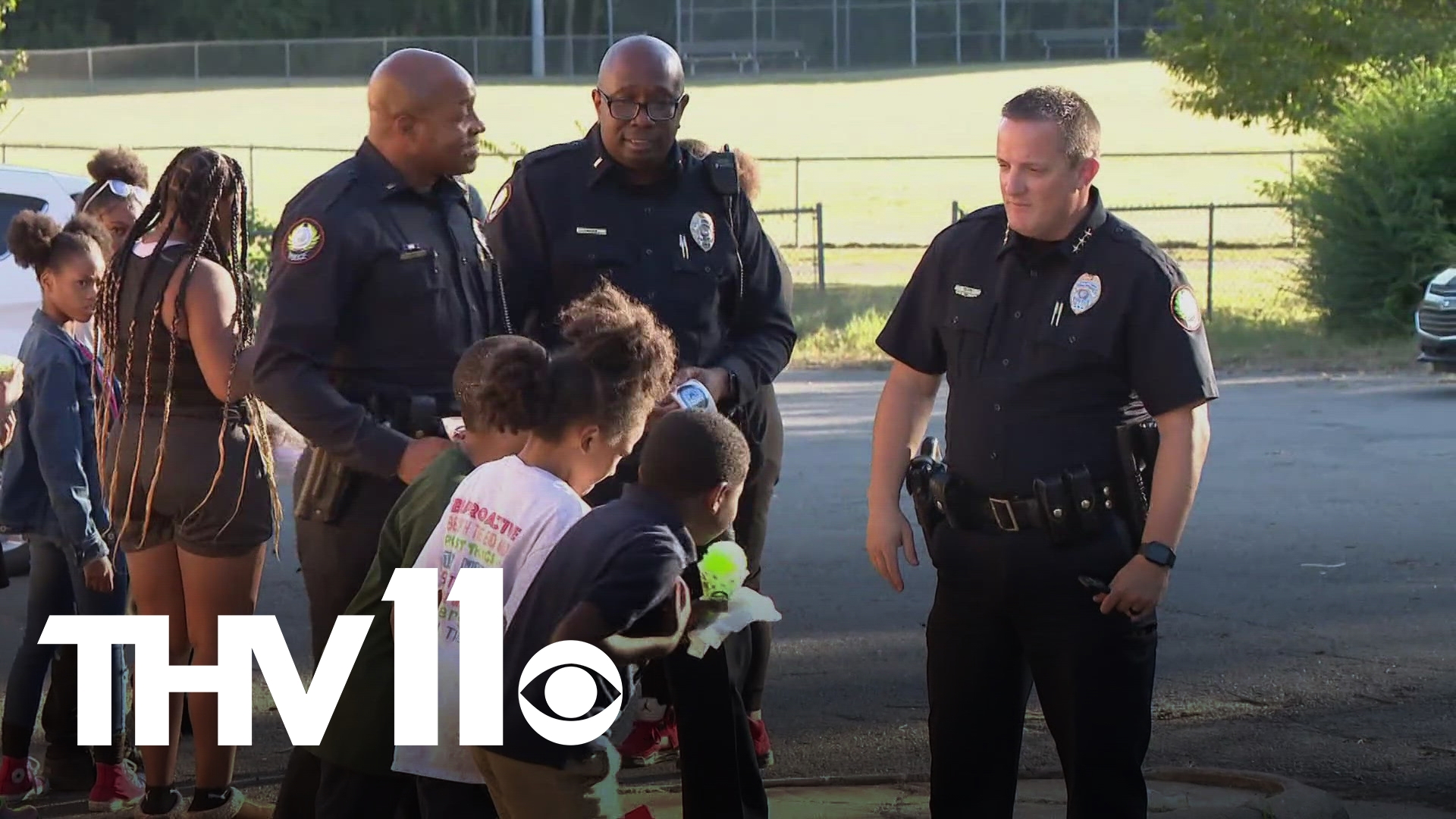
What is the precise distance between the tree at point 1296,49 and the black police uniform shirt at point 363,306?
771 inches

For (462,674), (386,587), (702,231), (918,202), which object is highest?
(702,231)

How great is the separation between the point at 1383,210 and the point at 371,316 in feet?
52.7

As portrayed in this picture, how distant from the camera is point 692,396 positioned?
4766mm

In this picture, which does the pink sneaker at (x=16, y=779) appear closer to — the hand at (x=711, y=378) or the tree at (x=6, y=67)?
the hand at (x=711, y=378)

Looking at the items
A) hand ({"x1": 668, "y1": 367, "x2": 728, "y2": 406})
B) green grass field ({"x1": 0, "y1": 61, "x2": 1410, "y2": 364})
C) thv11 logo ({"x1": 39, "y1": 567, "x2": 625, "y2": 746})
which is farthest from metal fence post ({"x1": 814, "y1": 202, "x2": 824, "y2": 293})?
thv11 logo ({"x1": 39, "y1": 567, "x2": 625, "y2": 746})

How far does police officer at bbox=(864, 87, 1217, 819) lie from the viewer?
4.22 m

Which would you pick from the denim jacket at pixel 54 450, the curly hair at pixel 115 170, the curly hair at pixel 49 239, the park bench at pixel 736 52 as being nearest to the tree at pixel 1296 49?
the curly hair at pixel 115 170

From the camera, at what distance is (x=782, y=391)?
16.0 meters

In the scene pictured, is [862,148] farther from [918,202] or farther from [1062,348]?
[1062,348]

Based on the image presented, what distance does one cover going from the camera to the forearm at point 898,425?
4.63 metres

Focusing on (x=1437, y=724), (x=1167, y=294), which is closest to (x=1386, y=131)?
(x=1437, y=724)

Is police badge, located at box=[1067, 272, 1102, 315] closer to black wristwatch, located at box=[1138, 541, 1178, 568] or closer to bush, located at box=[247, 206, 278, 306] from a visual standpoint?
black wristwatch, located at box=[1138, 541, 1178, 568]

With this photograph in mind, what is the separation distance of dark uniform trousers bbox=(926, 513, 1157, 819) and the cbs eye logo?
1241 mm

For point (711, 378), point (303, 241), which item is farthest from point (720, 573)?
point (711, 378)
